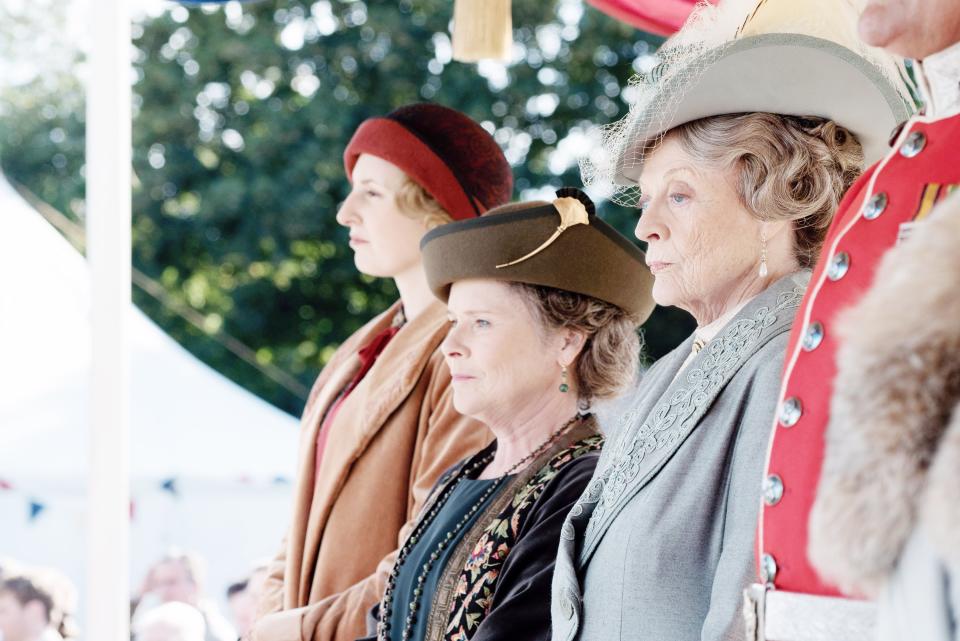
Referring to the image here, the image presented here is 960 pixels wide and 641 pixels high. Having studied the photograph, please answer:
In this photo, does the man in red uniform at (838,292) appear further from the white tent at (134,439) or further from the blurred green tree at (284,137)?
the blurred green tree at (284,137)

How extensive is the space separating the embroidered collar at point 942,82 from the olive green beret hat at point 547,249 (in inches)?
48.4

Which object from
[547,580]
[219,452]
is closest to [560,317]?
[547,580]

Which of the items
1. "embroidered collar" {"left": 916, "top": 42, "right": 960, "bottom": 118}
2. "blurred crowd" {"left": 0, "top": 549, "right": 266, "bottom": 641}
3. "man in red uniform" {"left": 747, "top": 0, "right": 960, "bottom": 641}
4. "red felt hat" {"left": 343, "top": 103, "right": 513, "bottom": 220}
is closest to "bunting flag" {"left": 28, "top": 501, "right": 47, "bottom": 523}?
"blurred crowd" {"left": 0, "top": 549, "right": 266, "bottom": 641}

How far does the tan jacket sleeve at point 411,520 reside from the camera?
290cm

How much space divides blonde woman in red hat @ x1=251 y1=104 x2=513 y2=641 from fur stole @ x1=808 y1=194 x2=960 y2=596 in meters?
1.78

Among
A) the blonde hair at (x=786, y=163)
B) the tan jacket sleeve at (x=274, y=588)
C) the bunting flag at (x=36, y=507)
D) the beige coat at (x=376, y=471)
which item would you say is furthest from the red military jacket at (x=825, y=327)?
the bunting flag at (x=36, y=507)

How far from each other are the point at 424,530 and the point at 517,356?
423mm

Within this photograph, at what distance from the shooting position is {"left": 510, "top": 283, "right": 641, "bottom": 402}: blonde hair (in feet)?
9.07

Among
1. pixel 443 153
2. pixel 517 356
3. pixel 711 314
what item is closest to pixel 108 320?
pixel 443 153

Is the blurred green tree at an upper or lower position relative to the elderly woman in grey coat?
upper

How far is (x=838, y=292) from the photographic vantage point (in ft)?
4.97

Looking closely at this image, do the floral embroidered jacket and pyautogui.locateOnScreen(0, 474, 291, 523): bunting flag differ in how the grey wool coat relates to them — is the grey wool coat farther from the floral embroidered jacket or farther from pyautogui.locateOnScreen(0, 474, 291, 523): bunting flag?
pyautogui.locateOnScreen(0, 474, 291, 523): bunting flag

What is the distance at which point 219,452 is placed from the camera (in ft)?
22.4

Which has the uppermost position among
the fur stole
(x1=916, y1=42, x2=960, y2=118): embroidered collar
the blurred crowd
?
the blurred crowd
